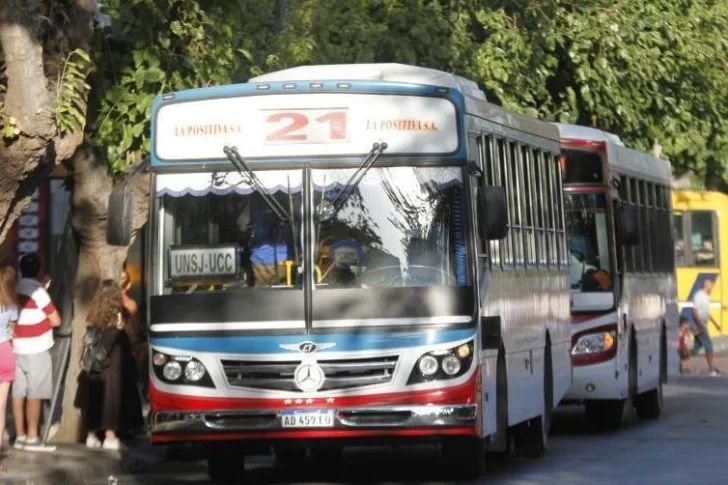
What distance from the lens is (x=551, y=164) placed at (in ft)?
58.6

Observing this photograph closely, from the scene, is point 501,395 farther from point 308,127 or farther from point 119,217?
point 119,217

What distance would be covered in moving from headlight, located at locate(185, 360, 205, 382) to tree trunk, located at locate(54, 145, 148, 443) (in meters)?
4.88

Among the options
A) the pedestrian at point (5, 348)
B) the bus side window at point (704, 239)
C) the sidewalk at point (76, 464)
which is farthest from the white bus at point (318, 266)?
the bus side window at point (704, 239)

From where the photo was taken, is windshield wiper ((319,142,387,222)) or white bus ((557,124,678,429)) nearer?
windshield wiper ((319,142,387,222))

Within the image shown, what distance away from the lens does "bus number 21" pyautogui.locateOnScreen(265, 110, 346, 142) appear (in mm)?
13398

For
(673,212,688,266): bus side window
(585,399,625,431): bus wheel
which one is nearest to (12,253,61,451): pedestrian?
(585,399,625,431): bus wheel

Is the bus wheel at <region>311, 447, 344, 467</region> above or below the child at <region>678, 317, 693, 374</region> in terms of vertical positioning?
below

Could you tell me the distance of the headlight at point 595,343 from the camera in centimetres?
1970

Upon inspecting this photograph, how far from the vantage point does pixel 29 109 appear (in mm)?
14047

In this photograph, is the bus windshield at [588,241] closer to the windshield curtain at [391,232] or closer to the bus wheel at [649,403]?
the bus wheel at [649,403]

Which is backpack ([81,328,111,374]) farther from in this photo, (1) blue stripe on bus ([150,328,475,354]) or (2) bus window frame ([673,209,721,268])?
(2) bus window frame ([673,209,721,268])

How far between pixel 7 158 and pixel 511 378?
4.21 meters

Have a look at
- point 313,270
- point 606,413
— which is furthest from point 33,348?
point 606,413

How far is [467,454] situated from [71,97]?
3999 mm
